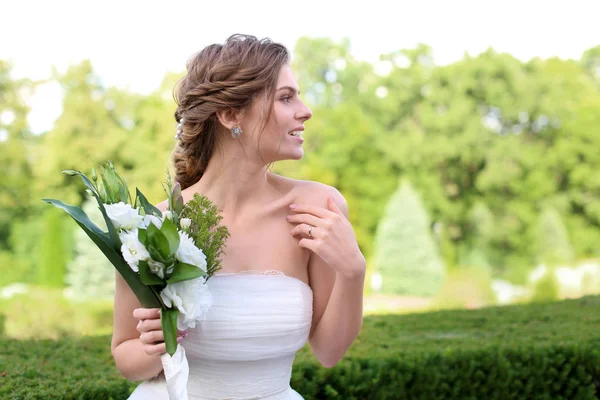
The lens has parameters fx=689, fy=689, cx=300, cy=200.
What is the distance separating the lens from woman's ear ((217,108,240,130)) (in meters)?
2.49

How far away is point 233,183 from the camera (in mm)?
2617

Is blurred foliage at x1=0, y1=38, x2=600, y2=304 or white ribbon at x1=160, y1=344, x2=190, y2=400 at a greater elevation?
blurred foliage at x1=0, y1=38, x2=600, y2=304

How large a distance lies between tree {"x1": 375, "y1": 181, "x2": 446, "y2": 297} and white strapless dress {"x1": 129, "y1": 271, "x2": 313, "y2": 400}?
22.6 m

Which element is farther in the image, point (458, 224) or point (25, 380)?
point (458, 224)

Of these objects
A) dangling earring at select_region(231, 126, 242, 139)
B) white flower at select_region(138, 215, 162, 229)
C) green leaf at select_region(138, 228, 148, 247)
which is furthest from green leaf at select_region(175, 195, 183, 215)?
dangling earring at select_region(231, 126, 242, 139)

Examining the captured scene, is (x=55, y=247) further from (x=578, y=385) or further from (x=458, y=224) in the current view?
(x=578, y=385)

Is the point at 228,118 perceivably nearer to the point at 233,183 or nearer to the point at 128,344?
the point at 233,183

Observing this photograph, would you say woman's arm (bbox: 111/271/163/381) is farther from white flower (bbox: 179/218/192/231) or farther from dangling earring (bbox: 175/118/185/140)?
dangling earring (bbox: 175/118/185/140)

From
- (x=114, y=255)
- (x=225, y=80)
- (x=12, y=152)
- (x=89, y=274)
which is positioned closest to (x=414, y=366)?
(x=225, y=80)

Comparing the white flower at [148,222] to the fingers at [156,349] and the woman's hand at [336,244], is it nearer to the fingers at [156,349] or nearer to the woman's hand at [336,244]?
the fingers at [156,349]

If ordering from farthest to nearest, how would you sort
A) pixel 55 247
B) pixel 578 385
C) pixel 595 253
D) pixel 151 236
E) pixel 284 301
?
pixel 595 253
pixel 55 247
pixel 578 385
pixel 284 301
pixel 151 236

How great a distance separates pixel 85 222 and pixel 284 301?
788mm

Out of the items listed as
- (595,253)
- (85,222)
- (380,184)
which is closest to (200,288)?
(85,222)

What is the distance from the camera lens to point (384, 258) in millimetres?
25062
